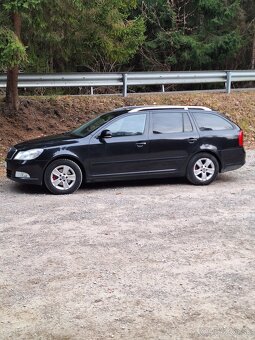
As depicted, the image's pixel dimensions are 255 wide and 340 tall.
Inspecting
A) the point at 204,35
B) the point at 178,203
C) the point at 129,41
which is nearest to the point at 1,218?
the point at 178,203

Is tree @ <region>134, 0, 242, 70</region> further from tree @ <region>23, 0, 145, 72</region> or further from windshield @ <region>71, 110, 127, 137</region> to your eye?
windshield @ <region>71, 110, 127, 137</region>

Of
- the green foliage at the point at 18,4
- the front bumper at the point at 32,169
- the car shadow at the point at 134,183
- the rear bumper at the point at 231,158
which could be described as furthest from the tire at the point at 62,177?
the green foliage at the point at 18,4

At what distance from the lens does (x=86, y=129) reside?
Result: 986 centimetres

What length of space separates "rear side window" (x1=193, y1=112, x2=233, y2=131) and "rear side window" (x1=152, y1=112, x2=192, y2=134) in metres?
0.25

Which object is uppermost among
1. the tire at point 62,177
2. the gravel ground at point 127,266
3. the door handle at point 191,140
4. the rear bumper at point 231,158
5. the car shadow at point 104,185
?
the door handle at point 191,140

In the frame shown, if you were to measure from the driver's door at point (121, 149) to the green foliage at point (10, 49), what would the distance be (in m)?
3.35

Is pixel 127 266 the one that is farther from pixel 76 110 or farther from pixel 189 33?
pixel 189 33

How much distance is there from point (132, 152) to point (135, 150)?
0.24 ft

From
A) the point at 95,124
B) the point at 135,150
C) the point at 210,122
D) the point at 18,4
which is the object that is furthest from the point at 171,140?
the point at 18,4

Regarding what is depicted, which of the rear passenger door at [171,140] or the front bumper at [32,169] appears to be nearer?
the front bumper at [32,169]

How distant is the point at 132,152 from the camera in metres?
9.55

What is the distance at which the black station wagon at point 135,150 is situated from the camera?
9.09 metres

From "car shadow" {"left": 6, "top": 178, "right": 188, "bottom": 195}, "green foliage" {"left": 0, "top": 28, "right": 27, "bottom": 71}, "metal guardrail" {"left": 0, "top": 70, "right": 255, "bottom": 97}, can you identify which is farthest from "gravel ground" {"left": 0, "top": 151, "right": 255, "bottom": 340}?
"metal guardrail" {"left": 0, "top": 70, "right": 255, "bottom": 97}

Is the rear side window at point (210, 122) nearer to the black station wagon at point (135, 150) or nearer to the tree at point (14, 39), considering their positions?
the black station wagon at point (135, 150)
